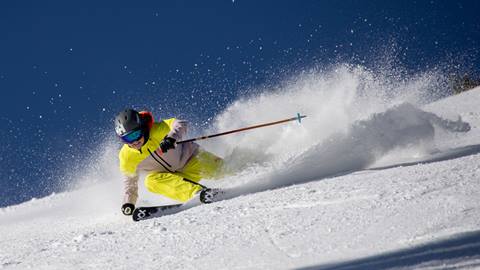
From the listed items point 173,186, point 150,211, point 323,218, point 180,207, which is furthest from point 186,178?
point 323,218

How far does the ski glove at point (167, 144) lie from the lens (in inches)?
243

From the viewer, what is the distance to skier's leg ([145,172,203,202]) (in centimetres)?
638

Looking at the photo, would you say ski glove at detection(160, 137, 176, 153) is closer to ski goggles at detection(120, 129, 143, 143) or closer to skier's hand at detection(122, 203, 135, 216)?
ski goggles at detection(120, 129, 143, 143)

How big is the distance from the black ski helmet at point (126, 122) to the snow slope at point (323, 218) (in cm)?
94

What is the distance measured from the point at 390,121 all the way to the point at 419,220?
321 cm

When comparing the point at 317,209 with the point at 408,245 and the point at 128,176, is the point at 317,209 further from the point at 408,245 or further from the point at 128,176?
the point at 128,176

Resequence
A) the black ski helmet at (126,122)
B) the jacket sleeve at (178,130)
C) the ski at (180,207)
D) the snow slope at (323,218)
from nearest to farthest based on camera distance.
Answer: the snow slope at (323,218) → the ski at (180,207) → the black ski helmet at (126,122) → the jacket sleeve at (178,130)

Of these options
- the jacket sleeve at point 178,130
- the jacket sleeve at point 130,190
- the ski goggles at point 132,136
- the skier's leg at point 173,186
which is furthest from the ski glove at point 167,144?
the jacket sleeve at point 130,190

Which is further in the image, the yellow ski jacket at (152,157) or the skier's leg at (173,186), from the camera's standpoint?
the yellow ski jacket at (152,157)

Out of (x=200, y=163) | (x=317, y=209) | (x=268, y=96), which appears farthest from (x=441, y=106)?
(x=317, y=209)

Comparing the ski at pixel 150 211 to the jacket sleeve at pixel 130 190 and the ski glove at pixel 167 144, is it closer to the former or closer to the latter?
the jacket sleeve at pixel 130 190

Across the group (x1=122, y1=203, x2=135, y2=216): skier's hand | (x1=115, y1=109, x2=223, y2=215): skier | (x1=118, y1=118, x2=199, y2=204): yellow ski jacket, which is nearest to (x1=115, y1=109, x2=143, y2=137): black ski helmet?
(x1=115, y1=109, x2=223, y2=215): skier

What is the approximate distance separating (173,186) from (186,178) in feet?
1.05

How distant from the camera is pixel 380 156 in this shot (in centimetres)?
673
